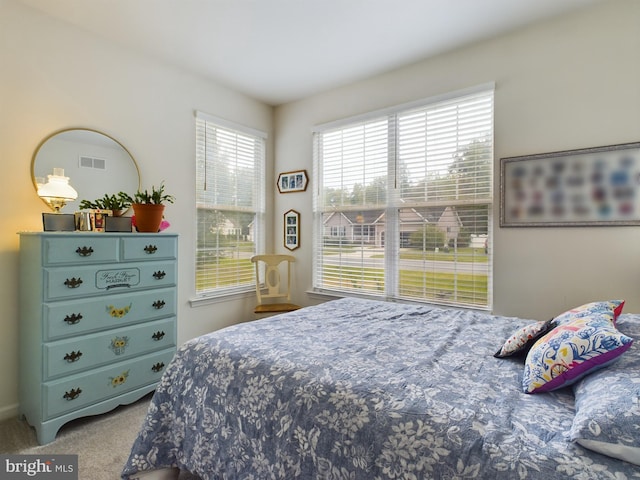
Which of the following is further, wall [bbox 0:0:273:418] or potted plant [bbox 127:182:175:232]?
potted plant [bbox 127:182:175:232]

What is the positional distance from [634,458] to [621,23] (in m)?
2.78

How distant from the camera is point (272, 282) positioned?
402 cm

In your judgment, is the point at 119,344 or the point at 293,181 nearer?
the point at 119,344

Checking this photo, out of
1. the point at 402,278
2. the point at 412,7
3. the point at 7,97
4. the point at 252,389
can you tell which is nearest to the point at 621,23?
the point at 412,7

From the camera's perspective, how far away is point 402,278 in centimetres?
327

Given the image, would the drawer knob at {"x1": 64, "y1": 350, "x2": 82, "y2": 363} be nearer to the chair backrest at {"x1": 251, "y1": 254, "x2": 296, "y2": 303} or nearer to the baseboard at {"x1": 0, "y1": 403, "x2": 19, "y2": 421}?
the baseboard at {"x1": 0, "y1": 403, "x2": 19, "y2": 421}

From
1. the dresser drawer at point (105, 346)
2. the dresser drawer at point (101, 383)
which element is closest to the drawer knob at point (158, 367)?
the dresser drawer at point (101, 383)

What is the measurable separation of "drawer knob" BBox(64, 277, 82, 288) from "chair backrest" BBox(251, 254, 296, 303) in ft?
5.87

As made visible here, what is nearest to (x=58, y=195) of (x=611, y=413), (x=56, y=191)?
(x=56, y=191)

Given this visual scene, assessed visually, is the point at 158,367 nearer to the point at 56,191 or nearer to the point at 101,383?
the point at 101,383

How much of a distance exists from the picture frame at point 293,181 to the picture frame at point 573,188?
81.1 inches

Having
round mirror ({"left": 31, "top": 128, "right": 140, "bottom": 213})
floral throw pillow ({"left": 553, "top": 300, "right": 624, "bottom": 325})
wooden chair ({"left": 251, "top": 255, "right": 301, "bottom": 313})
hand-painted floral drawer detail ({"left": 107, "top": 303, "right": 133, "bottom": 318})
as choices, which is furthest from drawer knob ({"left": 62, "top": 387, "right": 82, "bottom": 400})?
floral throw pillow ({"left": 553, "top": 300, "right": 624, "bottom": 325})

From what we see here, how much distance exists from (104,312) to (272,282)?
6.48 ft

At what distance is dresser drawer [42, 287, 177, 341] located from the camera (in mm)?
2041
